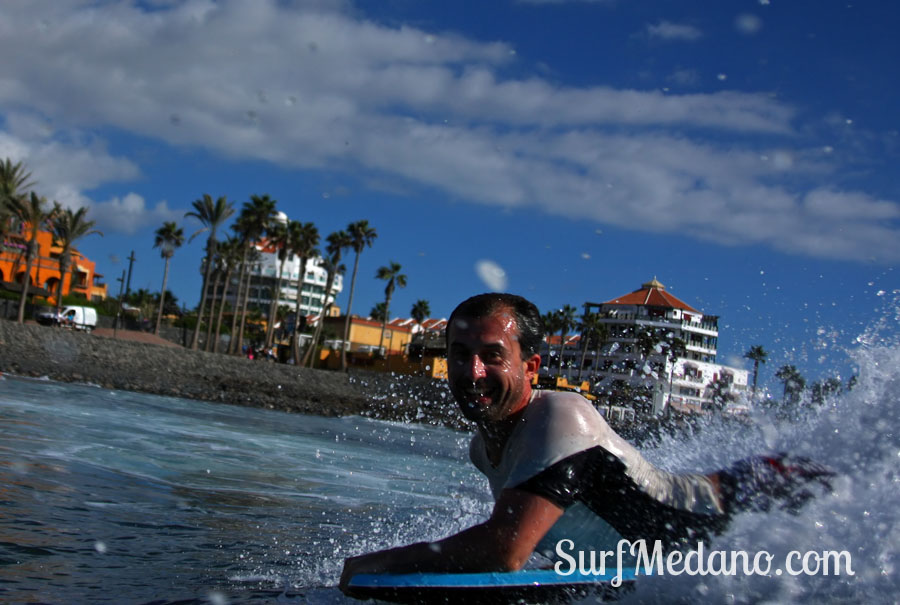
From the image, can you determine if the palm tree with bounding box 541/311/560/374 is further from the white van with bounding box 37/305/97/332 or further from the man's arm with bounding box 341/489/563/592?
the white van with bounding box 37/305/97/332

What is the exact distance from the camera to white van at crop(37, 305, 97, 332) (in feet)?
165

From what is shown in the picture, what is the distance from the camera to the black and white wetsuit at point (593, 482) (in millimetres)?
2301

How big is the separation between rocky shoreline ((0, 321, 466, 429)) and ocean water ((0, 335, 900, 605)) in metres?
17.4

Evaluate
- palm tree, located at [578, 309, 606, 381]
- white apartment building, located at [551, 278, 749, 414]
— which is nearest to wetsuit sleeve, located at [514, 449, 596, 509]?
white apartment building, located at [551, 278, 749, 414]

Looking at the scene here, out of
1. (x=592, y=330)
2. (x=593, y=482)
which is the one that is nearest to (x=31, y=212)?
(x=592, y=330)

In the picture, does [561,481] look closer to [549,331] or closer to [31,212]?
[549,331]

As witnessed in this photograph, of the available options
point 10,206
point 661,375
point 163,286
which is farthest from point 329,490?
point 163,286

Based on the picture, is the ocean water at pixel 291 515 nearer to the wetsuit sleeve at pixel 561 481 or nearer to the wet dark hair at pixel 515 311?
the wetsuit sleeve at pixel 561 481

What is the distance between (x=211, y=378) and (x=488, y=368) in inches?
1485

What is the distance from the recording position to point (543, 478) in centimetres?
226

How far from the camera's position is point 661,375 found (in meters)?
12.1

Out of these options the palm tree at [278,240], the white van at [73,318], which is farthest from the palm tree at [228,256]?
the white van at [73,318]

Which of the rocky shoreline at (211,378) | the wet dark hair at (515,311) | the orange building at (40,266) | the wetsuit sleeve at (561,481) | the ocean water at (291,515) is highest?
the orange building at (40,266)

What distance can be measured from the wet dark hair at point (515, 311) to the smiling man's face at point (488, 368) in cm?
2
